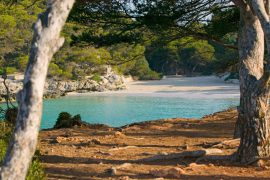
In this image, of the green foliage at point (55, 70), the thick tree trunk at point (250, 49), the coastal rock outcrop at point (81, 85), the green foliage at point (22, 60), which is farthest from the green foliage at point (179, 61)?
the thick tree trunk at point (250, 49)

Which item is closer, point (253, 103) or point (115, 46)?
point (253, 103)

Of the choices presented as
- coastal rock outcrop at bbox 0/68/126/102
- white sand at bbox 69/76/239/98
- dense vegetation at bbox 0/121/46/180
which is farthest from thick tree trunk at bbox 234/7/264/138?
coastal rock outcrop at bbox 0/68/126/102

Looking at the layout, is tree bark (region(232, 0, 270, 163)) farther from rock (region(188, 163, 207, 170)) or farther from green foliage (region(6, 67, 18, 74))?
green foliage (region(6, 67, 18, 74))

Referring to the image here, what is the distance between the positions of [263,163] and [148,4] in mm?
4750

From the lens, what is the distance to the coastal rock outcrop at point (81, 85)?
39.4 metres

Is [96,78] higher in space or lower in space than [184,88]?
higher

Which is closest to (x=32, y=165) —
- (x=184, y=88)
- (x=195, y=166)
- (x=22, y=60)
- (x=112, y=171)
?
(x=112, y=171)

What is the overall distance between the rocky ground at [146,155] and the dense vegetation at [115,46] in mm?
1927

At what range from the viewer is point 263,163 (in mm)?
6074

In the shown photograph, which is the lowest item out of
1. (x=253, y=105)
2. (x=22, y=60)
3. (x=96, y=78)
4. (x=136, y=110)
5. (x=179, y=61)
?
(x=136, y=110)

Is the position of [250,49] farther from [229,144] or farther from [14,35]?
[14,35]

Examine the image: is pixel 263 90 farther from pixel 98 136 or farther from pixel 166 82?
pixel 166 82

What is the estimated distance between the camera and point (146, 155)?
24.0ft

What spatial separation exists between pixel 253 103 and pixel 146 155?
6.32ft
